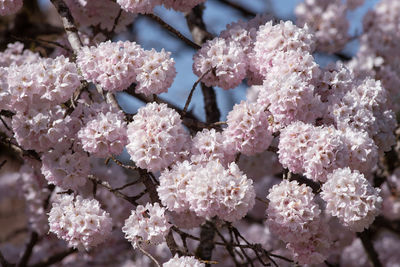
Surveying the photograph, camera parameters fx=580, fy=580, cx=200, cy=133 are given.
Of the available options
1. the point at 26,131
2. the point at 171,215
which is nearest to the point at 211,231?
the point at 171,215

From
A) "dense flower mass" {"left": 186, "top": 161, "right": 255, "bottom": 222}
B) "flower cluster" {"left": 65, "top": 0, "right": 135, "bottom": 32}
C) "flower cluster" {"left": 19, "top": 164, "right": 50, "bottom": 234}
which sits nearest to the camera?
"dense flower mass" {"left": 186, "top": 161, "right": 255, "bottom": 222}

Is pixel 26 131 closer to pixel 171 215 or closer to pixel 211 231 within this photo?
pixel 171 215

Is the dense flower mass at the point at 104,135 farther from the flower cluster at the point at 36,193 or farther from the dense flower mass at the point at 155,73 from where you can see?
the flower cluster at the point at 36,193

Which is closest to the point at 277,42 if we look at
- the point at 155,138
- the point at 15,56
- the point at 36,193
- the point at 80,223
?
the point at 155,138

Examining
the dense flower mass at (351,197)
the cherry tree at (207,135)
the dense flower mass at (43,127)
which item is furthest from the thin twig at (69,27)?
the dense flower mass at (351,197)

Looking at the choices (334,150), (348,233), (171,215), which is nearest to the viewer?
(334,150)

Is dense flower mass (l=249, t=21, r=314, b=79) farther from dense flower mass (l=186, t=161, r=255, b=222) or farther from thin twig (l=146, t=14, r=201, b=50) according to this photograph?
dense flower mass (l=186, t=161, r=255, b=222)

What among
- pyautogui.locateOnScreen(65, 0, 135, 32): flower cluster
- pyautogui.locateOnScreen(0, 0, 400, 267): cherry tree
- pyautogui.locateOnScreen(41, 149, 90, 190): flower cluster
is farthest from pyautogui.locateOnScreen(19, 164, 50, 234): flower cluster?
pyautogui.locateOnScreen(41, 149, 90, 190): flower cluster
